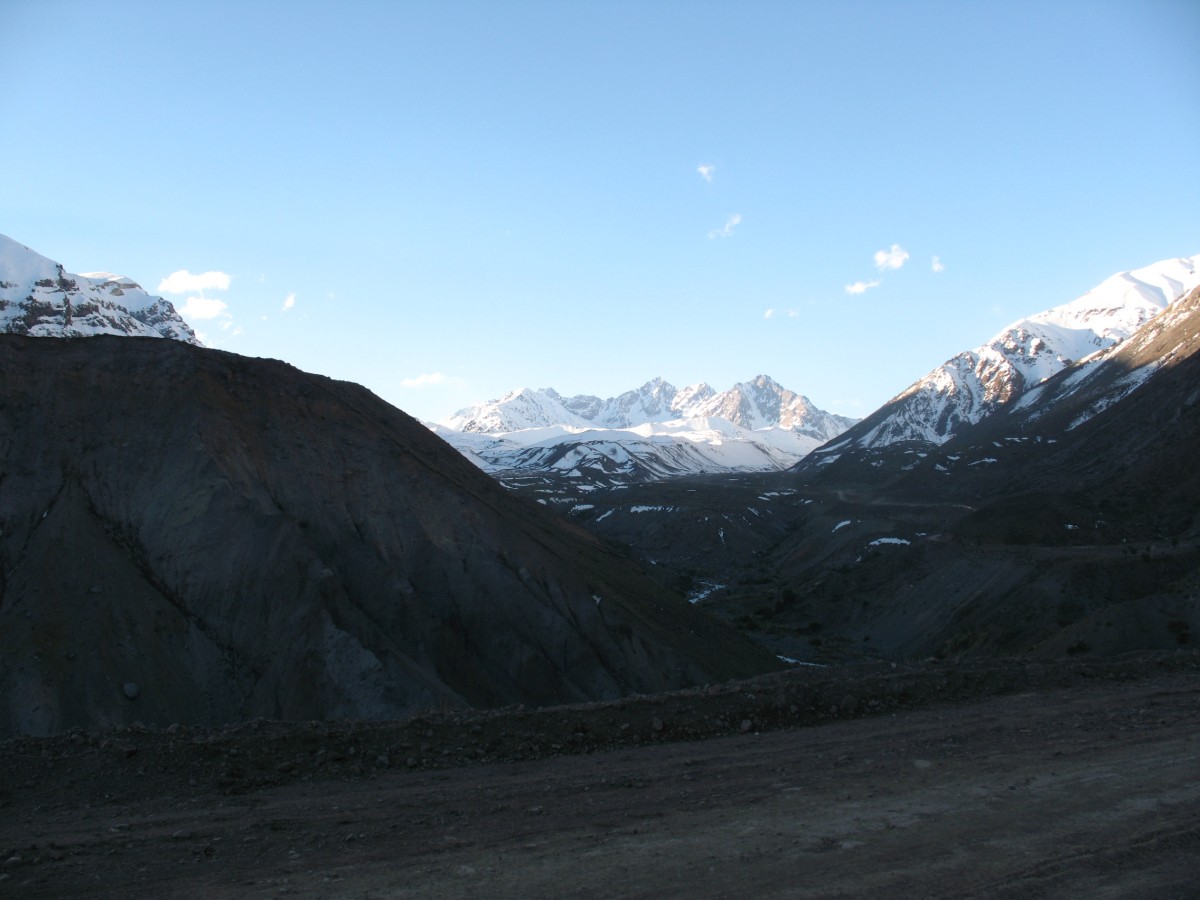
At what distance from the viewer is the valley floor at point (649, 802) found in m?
8.88

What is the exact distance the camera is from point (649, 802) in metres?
11.1

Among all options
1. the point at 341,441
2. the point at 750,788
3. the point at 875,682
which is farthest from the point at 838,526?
the point at 750,788

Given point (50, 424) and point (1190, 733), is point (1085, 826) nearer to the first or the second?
point (1190, 733)

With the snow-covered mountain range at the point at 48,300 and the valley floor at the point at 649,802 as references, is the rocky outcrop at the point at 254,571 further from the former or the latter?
the snow-covered mountain range at the point at 48,300

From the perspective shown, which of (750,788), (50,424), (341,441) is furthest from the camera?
(341,441)

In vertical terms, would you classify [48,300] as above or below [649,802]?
above

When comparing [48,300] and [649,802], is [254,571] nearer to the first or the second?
[649,802]

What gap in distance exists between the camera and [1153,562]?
47.1 m

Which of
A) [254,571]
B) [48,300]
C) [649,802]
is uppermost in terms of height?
[48,300]

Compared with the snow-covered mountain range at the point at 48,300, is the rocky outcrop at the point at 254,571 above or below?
below

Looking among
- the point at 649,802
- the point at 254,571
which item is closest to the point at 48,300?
the point at 254,571

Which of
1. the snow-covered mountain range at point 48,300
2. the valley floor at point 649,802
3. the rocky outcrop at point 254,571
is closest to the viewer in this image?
the valley floor at point 649,802

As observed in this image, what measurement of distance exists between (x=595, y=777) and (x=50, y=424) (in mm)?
24729

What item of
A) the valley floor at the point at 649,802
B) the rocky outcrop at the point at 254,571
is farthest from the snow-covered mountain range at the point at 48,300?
the valley floor at the point at 649,802
